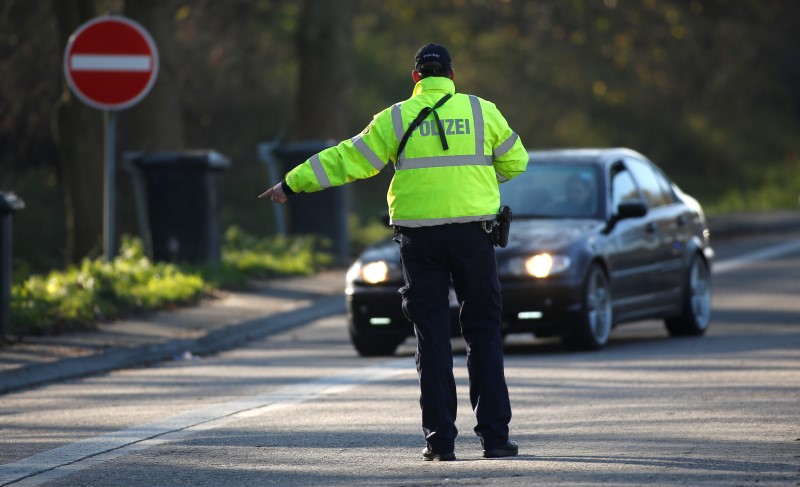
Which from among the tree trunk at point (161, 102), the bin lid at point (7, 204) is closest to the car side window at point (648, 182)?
the bin lid at point (7, 204)

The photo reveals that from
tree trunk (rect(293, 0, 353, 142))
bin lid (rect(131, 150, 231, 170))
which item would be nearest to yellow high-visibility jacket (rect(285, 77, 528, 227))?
bin lid (rect(131, 150, 231, 170))

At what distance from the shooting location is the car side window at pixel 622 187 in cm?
1348

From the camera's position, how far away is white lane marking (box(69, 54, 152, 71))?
1455cm

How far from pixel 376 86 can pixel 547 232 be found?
27480 mm

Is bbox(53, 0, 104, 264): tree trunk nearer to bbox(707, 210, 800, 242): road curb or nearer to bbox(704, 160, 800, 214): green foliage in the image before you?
bbox(707, 210, 800, 242): road curb

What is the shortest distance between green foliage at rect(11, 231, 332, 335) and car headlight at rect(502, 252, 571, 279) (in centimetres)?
359

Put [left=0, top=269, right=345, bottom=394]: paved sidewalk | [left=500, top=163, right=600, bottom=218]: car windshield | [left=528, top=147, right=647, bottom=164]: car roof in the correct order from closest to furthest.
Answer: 1. [left=0, top=269, right=345, bottom=394]: paved sidewalk
2. [left=500, top=163, right=600, bottom=218]: car windshield
3. [left=528, top=147, right=647, bottom=164]: car roof

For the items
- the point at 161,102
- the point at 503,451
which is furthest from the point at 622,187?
the point at 161,102

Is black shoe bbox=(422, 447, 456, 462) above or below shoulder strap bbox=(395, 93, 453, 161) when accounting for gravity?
below

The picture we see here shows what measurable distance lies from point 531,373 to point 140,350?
10.1 ft

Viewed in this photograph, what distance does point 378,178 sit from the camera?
37781 millimetres

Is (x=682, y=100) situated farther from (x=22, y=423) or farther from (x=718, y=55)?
(x=22, y=423)

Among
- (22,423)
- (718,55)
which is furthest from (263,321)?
(718,55)

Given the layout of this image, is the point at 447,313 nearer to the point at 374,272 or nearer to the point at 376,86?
the point at 374,272
